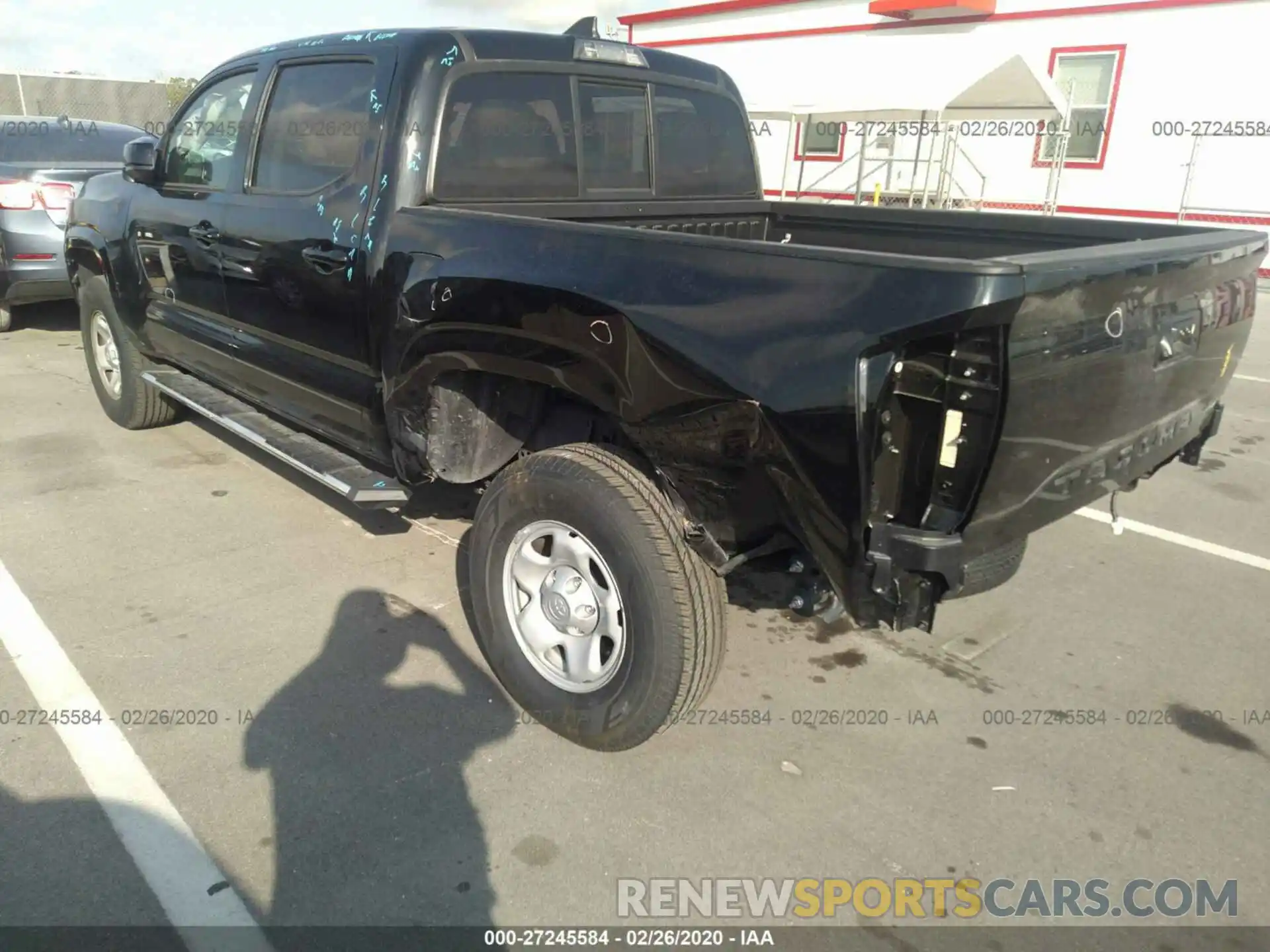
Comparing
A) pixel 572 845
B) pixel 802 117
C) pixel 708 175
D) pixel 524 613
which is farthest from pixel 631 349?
pixel 802 117

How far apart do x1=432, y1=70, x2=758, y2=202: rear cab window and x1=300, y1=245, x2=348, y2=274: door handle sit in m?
0.42

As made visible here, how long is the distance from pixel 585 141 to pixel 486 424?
1.21m

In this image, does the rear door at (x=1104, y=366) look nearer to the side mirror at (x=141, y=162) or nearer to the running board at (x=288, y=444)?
the running board at (x=288, y=444)

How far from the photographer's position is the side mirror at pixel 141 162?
462 cm

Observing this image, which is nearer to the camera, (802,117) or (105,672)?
(105,672)

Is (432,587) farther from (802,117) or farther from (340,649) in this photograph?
(802,117)

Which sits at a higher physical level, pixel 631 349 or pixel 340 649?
pixel 631 349

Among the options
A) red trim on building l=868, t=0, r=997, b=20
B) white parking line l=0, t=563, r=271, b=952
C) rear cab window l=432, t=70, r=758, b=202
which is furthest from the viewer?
red trim on building l=868, t=0, r=997, b=20

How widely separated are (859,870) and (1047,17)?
50.3ft

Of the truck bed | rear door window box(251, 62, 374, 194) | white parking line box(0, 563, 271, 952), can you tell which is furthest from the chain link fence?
the truck bed

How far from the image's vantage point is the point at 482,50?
3.31m

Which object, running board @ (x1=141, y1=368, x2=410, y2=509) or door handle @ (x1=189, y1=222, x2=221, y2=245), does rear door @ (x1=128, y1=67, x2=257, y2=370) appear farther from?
running board @ (x1=141, y1=368, x2=410, y2=509)

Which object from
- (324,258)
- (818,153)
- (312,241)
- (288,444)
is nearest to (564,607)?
(324,258)

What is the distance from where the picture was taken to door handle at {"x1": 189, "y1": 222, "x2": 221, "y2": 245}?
4102 millimetres
